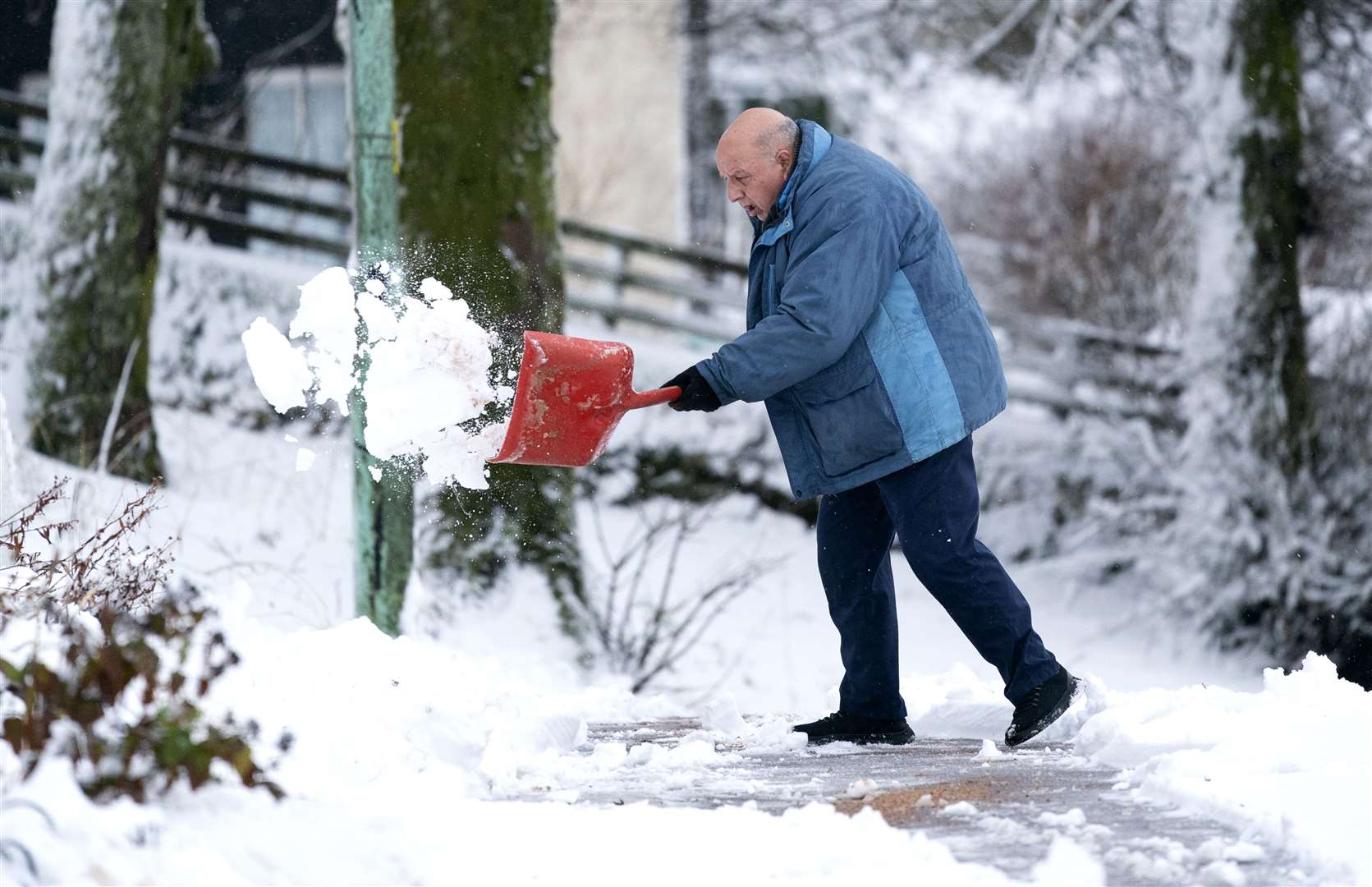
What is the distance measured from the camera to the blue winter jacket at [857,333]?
379 cm

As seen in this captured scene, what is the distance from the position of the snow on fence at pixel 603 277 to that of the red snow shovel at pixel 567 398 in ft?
19.4

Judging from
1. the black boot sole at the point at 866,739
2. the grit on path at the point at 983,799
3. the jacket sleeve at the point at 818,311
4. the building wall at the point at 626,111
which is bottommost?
the grit on path at the point at 983,799

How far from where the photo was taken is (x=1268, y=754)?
3316 millimetres

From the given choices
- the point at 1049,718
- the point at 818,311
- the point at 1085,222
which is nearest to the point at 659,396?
the point at 818,311

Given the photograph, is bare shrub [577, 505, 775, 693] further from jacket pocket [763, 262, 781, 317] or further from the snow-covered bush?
the snow-covered bush

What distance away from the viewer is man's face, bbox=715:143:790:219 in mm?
4016

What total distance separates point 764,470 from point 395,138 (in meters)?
6.22

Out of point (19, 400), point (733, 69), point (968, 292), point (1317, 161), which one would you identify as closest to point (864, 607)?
point (968, 292)

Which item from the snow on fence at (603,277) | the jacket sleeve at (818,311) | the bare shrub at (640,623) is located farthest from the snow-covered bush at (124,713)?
the snow on fence at (603,277)

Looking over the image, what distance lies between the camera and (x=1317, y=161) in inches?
425

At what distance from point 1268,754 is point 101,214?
22.5 ft

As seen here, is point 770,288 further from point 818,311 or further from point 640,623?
point 640,623

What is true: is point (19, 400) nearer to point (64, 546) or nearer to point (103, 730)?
point (64, 546)

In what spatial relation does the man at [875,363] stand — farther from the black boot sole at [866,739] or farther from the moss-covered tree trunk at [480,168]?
the moss-covered tree trunk at [480,168]
